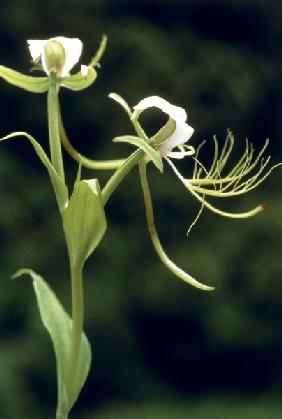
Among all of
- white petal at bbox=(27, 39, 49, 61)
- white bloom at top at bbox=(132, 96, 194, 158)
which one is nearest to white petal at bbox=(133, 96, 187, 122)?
white bloom at top at bbox=(132, 96, 194, 158)

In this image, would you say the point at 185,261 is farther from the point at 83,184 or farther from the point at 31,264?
the point at 83,184

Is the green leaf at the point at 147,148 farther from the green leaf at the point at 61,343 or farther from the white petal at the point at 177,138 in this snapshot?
the green leaf at the point at 61,343

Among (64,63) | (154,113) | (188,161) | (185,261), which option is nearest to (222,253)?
(185,261)

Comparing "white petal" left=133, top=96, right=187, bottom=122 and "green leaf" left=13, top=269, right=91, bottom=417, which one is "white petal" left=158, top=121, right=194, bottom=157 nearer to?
"white petal" left=133, top=96, right=187, bottom=122

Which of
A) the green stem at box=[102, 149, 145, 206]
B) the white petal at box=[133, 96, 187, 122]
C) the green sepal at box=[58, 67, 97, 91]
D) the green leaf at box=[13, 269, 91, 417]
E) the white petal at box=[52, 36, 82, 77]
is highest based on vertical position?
A: the white petal at box=[52, 36, 82, 77]

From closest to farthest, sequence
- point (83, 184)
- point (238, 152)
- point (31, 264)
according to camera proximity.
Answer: point (83, 184)
point (31, 264)
point (238, 152)

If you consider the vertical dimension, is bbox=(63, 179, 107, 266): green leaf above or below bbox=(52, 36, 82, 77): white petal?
below
